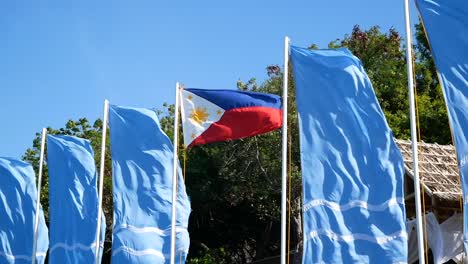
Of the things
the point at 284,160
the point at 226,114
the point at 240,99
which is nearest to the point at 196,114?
the point at 226,114

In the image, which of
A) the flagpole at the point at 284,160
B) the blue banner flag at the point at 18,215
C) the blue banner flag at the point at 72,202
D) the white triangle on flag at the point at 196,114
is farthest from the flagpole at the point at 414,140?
the blue banner flag at the point at 18,215

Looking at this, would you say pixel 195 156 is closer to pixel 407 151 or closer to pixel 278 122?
pixel 407 151

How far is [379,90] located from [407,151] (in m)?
11.6

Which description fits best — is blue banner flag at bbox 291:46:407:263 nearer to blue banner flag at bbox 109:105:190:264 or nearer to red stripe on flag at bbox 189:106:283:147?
red stripe on flag at bbox 189:106:283:147

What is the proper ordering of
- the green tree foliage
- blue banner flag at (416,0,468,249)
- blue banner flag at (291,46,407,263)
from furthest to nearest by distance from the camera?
1. the green tree foliage
2. blue banner flag at (291,46,407,263)
3. blue banner flag at (416,0,468,249)

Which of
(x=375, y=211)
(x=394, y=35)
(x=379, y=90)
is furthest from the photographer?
(x=394, y=35)

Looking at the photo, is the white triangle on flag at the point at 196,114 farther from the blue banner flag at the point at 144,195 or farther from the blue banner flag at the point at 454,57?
the blue banner flag at the point at 454,57

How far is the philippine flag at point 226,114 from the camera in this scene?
622 inches

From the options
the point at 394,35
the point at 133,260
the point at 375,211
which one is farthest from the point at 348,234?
the point at 394,35

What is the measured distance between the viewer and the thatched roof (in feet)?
59.2

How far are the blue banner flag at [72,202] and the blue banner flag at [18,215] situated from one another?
1.54 metres

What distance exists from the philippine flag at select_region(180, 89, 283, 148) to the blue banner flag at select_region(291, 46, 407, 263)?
2.19 metres

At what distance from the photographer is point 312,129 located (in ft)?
43.6

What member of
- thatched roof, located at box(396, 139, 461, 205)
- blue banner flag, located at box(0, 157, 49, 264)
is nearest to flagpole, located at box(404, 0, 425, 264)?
thatched roof, located at box(396, 139, 461, 205)
